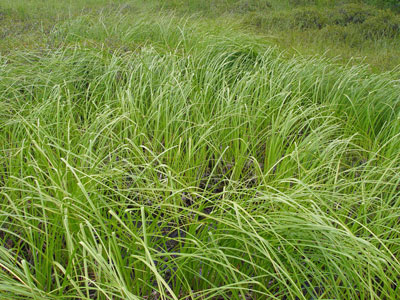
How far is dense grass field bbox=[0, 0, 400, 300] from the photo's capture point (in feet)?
4.96

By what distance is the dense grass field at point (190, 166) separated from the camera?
151 cm

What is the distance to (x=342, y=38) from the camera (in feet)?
23.6

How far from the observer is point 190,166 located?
2.36 meters

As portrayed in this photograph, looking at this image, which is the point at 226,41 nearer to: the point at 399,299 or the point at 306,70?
the point at 306,70

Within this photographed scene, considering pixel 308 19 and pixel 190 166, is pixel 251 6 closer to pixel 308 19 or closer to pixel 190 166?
pixel 308 19

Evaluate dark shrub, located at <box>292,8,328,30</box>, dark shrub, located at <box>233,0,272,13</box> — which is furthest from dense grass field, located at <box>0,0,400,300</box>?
dark shrub, located at <box>233,0,272,13</box>

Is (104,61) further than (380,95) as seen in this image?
Yes

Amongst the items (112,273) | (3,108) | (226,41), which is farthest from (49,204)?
(226,41)

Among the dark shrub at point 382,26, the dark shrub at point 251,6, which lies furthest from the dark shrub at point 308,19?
the dark shrub at point 251,6

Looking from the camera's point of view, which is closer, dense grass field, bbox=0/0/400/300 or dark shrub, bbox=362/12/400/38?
dense grass field, bbox=0/0/400/300

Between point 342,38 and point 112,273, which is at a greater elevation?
point 112,273

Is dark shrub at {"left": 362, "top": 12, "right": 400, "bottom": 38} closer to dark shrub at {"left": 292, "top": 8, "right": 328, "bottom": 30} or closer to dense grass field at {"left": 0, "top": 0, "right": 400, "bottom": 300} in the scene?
dense grass field at {"left": 0, "top": 0, "right": 400, "bottom": 300}

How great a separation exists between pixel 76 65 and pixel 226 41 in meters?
1.61

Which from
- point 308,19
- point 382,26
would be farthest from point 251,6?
point 382,26
